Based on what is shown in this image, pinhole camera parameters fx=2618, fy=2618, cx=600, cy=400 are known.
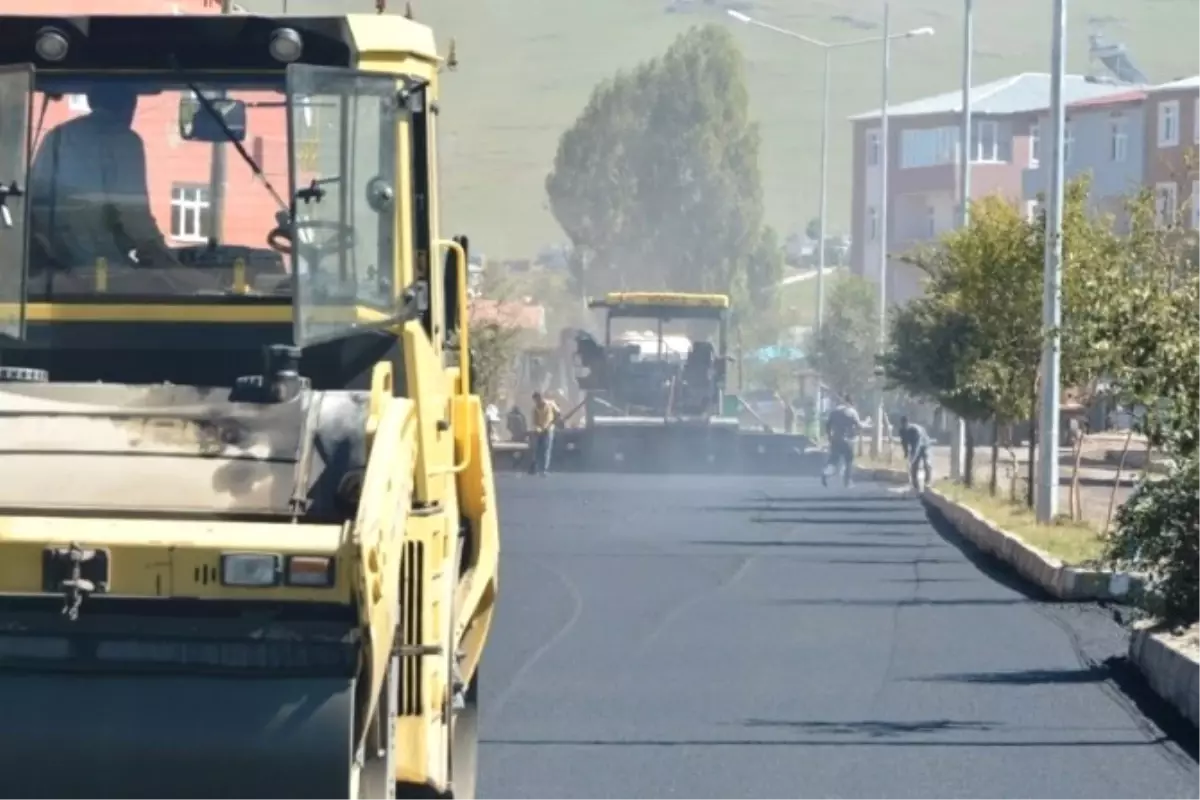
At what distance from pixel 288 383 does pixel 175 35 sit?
1.73m

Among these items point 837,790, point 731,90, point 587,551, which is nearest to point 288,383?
point 837,790

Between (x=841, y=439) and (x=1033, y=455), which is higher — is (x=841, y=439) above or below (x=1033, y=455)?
below

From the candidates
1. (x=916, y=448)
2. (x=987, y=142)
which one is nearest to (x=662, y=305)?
(x=916, y=448)

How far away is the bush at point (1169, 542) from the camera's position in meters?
14.3

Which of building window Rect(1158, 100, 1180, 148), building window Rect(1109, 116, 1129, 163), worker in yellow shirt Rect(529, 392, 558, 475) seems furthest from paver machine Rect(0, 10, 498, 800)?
building window Rect(1109, 116, 1129, 163)

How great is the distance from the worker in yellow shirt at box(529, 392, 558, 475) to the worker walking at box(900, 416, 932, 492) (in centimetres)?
752

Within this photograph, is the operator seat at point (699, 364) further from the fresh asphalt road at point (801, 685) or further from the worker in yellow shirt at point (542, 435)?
the fresh asphalt road at point (801, 685)

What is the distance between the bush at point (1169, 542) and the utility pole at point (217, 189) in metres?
7.57

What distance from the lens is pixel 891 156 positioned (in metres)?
104

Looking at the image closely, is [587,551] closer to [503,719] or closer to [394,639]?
[503,719]

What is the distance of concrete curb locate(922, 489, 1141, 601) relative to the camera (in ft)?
59.7

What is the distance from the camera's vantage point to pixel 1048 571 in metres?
20.5

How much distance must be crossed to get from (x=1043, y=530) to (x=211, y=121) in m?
17.9

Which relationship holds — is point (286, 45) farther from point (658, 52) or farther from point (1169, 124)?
point (658, 52)
